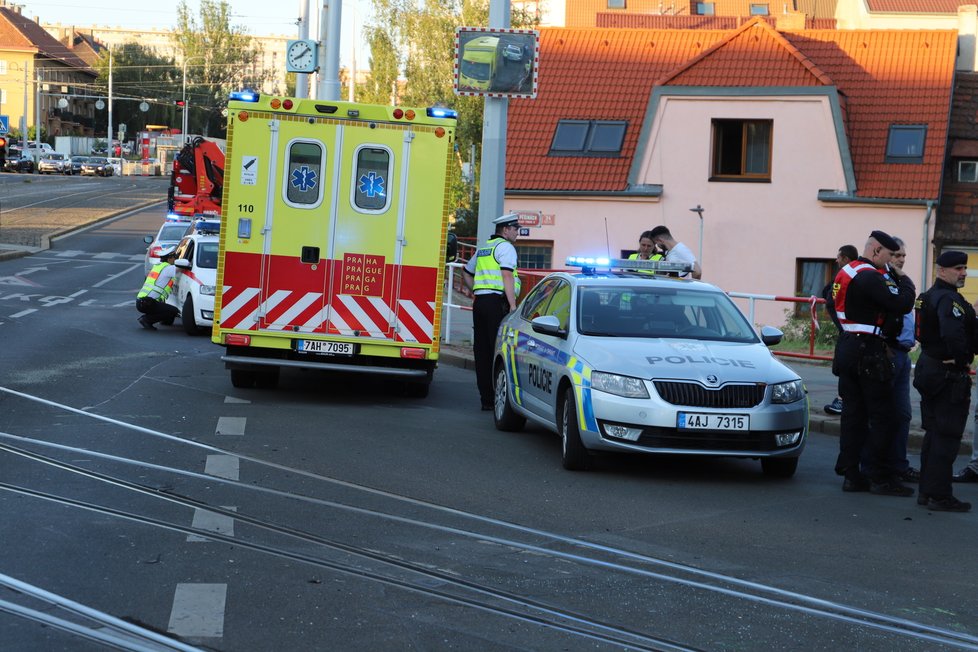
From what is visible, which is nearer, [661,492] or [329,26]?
[661,492]

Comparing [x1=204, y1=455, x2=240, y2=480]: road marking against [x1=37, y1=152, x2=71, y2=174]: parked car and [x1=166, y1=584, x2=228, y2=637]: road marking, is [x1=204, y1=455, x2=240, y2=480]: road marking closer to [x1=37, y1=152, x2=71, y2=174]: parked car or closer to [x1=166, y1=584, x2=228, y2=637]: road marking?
[x1=166, y1=584, x2=228, y2=637]: road marking

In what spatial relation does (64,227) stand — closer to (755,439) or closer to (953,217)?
(953,217)

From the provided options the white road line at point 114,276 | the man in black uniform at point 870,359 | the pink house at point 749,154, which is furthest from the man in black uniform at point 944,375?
the white road line at point 114,276

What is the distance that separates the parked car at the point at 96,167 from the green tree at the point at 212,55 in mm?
17584

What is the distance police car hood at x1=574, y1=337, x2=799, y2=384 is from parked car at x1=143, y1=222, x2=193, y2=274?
23.0 metres

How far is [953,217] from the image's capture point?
33.5 m

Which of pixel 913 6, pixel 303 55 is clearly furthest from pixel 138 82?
pixel 303 55

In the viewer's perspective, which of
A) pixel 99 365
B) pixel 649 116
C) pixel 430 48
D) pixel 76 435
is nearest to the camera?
pixel 76 435

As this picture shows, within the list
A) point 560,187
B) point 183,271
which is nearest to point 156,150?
point 560,187

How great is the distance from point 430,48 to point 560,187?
69.0ft

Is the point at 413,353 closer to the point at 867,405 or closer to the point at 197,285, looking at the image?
the point at 867,405

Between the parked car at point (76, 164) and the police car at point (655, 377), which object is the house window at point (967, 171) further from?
the parked car at point (76, 164)

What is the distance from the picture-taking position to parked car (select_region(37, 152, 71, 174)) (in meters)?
96.3

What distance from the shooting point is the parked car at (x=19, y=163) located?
95250 millimetres
